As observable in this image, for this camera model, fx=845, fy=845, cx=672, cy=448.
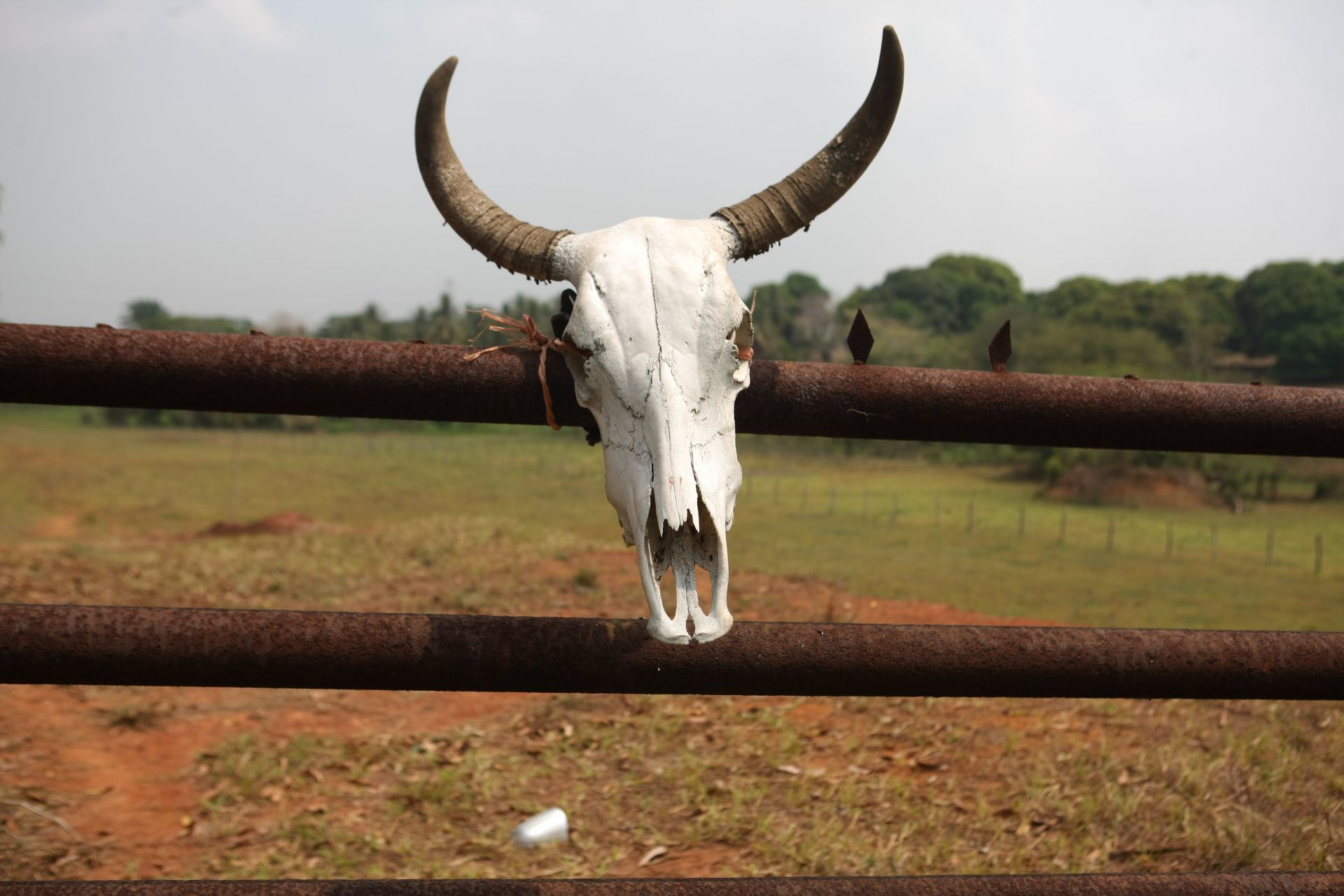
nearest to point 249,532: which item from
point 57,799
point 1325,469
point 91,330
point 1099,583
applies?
point 57,799

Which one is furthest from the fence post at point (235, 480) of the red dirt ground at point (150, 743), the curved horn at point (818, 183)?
the curved horn at point (818, 183)

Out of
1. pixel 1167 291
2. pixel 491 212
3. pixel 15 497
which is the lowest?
pixel 15 497

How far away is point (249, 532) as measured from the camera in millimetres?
17438

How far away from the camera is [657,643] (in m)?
1.81

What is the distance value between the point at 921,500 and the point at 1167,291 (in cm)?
2877

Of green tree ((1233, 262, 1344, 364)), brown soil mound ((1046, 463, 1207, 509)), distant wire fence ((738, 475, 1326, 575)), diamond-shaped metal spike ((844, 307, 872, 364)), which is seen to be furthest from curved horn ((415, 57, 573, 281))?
green tree ((1233, 262, 1344, 364))

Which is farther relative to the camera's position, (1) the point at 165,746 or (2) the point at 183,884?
(1) the point at 165,746

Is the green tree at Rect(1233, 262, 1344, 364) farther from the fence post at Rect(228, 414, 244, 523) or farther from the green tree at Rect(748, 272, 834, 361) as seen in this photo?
the fence post at Rect(228, 414, 244, 523)

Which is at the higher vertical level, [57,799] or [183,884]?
[183,884]

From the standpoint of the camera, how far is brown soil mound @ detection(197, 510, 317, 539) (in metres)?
17.3

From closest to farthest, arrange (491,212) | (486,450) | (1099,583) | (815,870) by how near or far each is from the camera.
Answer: (491,212) < (815,870) < (1099,583) < (486,450)

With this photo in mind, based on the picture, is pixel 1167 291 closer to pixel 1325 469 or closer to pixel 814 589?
pixel 1325 469

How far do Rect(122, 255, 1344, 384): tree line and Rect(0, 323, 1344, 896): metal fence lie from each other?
20.6 metres

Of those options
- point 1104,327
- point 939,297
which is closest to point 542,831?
point 1104,327
